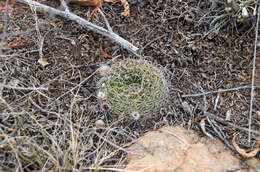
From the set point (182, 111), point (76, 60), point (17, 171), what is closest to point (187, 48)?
point (182, 111)

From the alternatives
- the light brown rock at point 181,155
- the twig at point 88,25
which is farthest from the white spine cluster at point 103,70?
the light brown rock at point 181,155

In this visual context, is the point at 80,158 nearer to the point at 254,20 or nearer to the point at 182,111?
the point at 182,111

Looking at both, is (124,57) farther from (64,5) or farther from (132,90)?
(64,5)

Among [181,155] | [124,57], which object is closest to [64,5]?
[124,57]

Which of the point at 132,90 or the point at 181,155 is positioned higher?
the point at 132,90

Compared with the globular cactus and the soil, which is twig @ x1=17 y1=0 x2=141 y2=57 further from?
the globular cactus

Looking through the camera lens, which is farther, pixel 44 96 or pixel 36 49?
pixel 36 49
